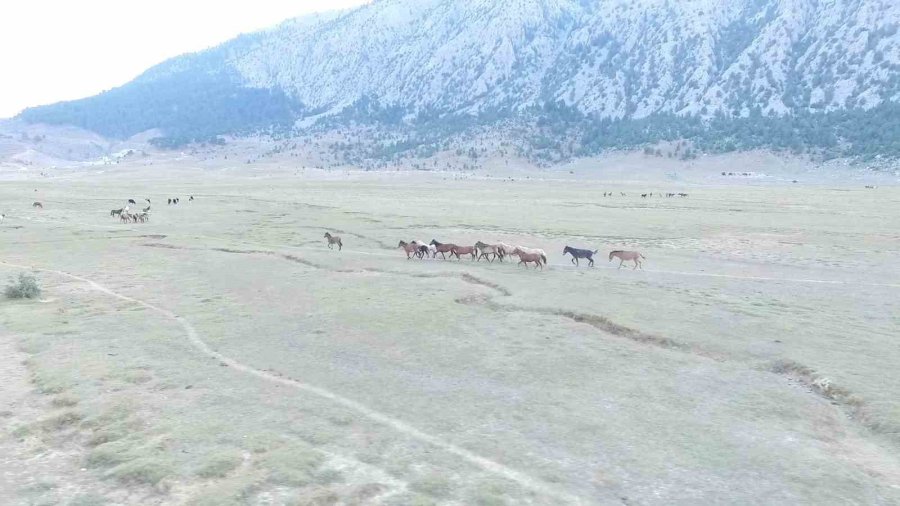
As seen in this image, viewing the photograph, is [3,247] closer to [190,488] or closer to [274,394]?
[274,394]

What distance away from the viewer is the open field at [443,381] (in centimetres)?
988

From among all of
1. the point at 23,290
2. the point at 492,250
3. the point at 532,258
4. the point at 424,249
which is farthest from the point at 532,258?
the point at 23,290

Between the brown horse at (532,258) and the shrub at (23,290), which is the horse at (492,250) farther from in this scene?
the shrub at (23,290)

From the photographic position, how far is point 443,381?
14055 millimetres

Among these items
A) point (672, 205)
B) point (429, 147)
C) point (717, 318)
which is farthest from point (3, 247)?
point (429, 147)

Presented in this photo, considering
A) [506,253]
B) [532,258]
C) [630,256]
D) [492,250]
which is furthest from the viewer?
[492,250]

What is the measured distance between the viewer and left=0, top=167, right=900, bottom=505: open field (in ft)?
32.4

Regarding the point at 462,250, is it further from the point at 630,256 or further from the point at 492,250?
the point at 630,256

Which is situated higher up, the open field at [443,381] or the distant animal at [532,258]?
the distant animal at [532,258]

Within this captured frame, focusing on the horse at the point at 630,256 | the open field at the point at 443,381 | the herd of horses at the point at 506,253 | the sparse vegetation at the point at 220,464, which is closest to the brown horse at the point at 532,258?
the herd of horses at the point at 506,253

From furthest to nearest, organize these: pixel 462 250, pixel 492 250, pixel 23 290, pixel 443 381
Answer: pixel 462 250 < pixel 492 250 < pixel 23 290 < pixel 443 381

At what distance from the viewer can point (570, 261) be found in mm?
31781

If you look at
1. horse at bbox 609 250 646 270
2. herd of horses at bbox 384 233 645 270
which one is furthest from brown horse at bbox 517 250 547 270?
horse at bbox 609 250 646 270

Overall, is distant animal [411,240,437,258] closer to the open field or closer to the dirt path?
the open field
